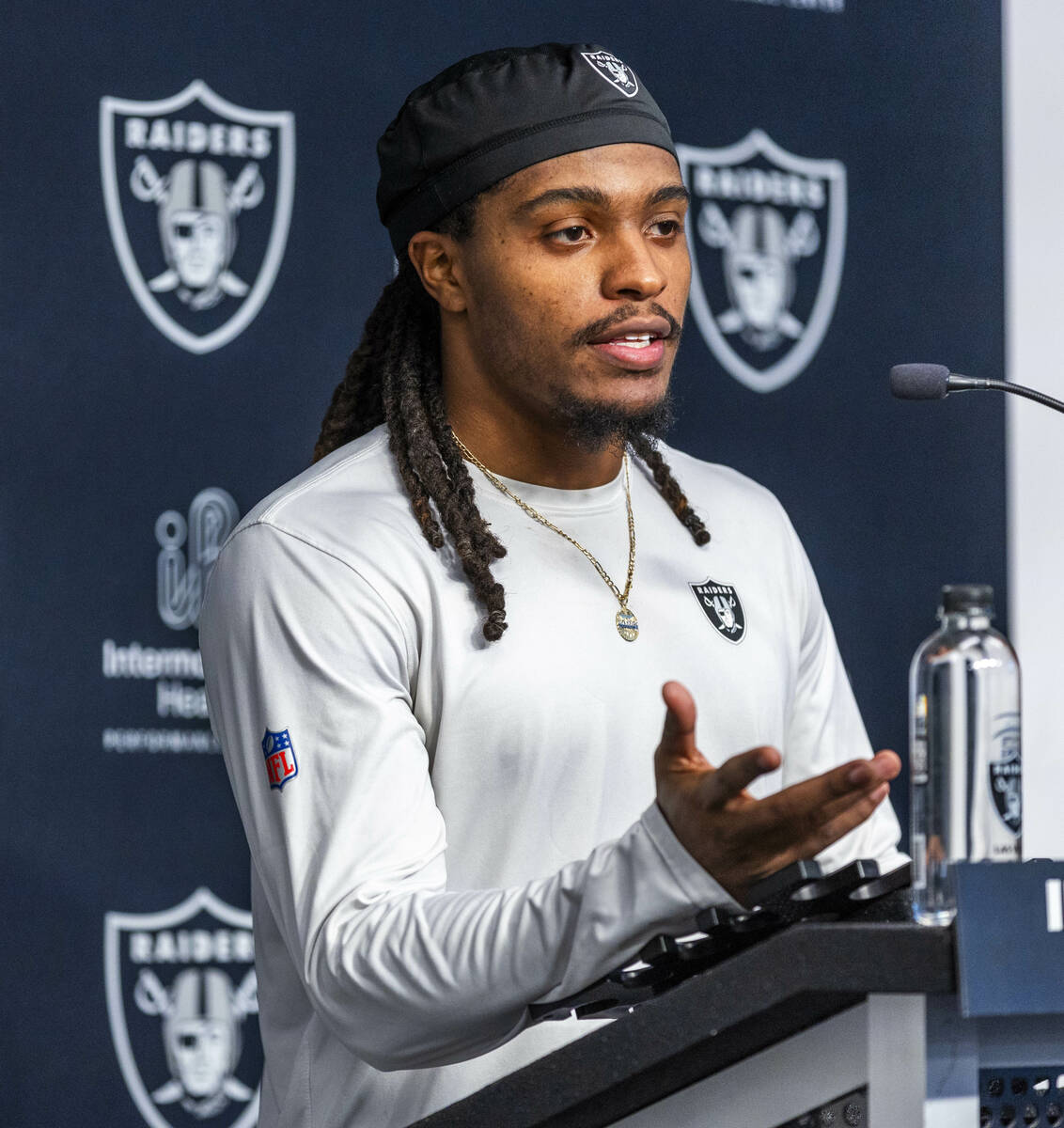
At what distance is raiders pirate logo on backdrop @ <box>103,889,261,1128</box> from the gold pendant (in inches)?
41.8

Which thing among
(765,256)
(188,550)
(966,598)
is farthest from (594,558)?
(765,256)

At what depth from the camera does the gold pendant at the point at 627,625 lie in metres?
1.56

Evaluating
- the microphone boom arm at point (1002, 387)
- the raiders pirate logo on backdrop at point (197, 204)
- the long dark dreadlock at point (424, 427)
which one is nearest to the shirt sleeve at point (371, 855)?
the long dark dreadlock at point (424, 427)

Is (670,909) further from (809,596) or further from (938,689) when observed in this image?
(809,596)

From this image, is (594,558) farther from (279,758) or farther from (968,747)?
(968,747)

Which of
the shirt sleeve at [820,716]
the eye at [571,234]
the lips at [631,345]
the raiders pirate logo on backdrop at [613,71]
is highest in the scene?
the raiders pirate logo on backdrop at [613,71]

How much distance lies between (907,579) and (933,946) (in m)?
1.95

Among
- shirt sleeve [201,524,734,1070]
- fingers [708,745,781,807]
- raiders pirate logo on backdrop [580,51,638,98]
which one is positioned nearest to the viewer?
fingers [708,745,781,807]

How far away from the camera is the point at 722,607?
5.44 ft

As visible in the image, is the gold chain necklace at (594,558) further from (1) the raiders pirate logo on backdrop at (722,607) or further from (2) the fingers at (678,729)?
(2) the fingers at (678,729)

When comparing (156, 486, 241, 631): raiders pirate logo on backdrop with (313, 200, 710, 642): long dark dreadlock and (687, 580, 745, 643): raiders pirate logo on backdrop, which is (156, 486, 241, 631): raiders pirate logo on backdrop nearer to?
(313, 200, 710, 642): long dark dreadlock

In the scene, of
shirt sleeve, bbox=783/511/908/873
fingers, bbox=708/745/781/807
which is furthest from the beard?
fingers, bbox=708/745/781/807

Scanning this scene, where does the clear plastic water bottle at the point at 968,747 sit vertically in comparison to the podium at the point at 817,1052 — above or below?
above

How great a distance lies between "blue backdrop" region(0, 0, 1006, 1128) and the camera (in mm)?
2330
